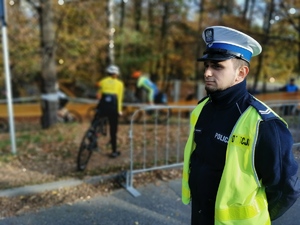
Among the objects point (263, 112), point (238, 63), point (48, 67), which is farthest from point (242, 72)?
point (48, 67)

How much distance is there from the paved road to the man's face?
2171mm

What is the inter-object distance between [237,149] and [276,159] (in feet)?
0.64

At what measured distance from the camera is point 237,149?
5.33 feet

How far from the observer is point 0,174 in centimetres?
481

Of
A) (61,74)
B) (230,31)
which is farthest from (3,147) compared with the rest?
(61,74)

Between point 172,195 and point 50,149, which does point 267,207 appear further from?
point 50,149

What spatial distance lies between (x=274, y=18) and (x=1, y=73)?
11.9m

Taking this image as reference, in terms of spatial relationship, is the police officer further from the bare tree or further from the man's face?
the bare tree

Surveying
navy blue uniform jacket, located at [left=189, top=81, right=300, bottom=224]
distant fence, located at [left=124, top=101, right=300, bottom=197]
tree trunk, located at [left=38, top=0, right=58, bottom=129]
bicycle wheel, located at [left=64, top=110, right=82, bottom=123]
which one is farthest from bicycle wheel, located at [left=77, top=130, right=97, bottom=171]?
bicycle wheel, located at [left=64, top=110, right=82, bottom=123]

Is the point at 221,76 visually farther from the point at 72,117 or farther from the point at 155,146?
the point at 72,117

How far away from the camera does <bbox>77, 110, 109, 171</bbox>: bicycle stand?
5135 mm

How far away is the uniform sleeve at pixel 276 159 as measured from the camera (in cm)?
157

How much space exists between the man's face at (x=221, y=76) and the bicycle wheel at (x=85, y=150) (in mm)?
3771

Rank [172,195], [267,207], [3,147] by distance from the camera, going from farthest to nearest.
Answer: [3,147], [172,195], [267,207]
